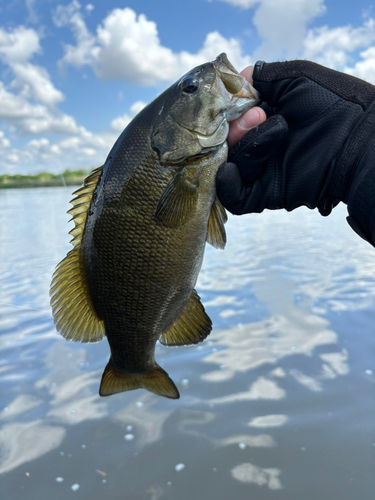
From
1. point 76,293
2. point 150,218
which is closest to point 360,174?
point 150,218

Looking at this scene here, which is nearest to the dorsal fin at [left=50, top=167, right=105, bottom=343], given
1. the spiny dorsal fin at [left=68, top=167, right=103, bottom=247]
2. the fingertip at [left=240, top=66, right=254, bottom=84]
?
the spiny dorsal fin at [left=68, top=167, right=103, bottom=247]

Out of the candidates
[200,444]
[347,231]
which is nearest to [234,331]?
[200,444]

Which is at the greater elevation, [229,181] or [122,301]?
[229,181]

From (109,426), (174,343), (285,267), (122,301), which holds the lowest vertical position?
(109,426)

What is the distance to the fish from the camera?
1985 mm

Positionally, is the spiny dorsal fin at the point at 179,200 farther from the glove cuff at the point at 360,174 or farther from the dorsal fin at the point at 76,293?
the glove cuff at the point at 360,174

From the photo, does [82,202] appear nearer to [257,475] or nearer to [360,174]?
[360,174]

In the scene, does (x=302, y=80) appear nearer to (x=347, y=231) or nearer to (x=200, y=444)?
(x=200, y=444)

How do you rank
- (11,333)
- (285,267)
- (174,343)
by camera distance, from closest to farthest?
(174,343), (11,333), (285,267)

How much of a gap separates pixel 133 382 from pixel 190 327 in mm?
522

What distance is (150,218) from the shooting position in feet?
6.46

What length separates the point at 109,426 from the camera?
10.6ft

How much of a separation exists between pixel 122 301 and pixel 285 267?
605 cm

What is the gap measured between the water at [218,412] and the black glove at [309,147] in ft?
6.04
